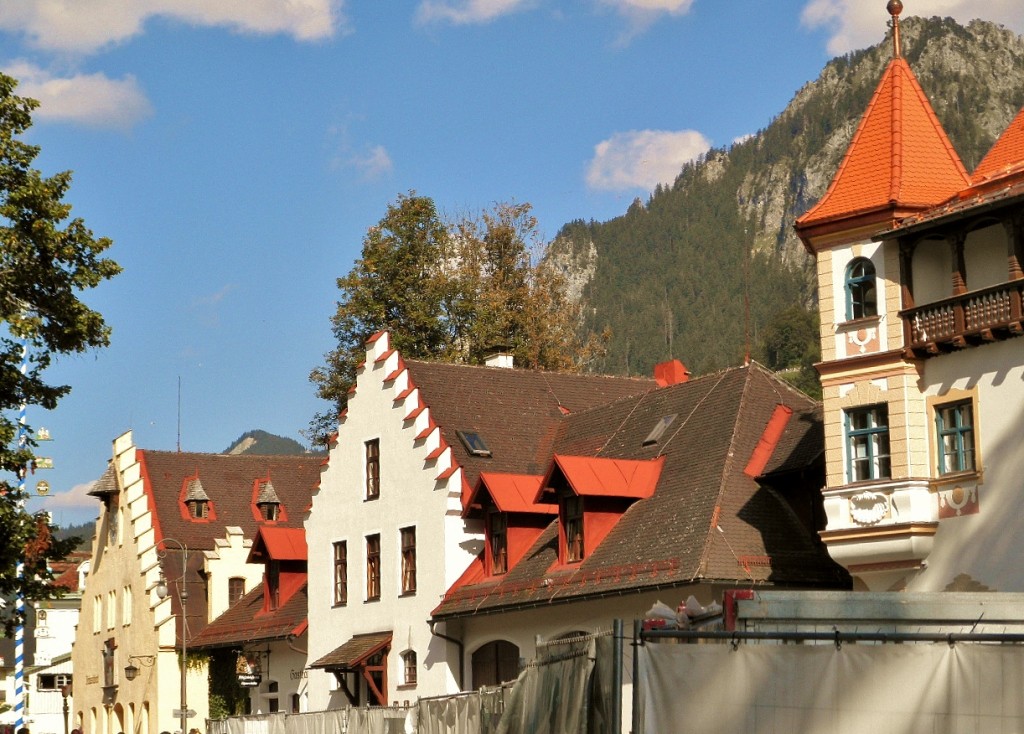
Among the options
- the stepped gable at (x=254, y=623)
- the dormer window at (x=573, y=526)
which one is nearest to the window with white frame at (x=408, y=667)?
the stepped gable at (x=254, y=623)

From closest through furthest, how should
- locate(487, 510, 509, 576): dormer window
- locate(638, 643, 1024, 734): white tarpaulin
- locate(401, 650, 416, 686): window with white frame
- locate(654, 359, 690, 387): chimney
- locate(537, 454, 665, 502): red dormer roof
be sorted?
locate(638, 643, 1024, 734): white tarpaulin, locate(537, 454, 665, 502): red dormer roof, locate(487, 510, 509, 576): dormer window, locate(401, 650, 416, 686): window with white frame, locate(654, 359, 690, 387): chimney

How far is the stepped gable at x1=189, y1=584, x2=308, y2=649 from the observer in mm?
47375

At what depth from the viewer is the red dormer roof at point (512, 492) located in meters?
38.3

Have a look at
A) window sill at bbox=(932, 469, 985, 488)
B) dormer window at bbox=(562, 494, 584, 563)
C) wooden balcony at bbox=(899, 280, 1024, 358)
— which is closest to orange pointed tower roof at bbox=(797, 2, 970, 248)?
wooden balcony at bbox=(899, 280, 1024, 358)

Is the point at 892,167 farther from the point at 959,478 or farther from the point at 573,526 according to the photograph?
the point at 573,526

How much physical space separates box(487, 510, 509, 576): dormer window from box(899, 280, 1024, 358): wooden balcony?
12.3 m

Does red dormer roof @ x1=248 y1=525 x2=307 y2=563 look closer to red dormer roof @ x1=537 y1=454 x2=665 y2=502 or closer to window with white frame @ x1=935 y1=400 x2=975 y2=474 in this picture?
red dormer roof @ x1=537 y1=454 x2=665 y2=502

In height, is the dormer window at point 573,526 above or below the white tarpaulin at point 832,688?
above

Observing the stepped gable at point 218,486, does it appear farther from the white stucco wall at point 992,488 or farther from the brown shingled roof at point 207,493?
the white stucco wall at point 992,488

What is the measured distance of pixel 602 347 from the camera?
63.2m

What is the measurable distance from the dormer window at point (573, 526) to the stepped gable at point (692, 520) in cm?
39

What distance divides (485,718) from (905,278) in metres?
14.1

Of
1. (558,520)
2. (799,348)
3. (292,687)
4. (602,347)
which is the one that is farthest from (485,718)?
(799,348)

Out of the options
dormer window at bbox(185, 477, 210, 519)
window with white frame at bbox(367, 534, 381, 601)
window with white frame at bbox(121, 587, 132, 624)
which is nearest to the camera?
window with white frame at bbox(367, 534, 381, 601)
